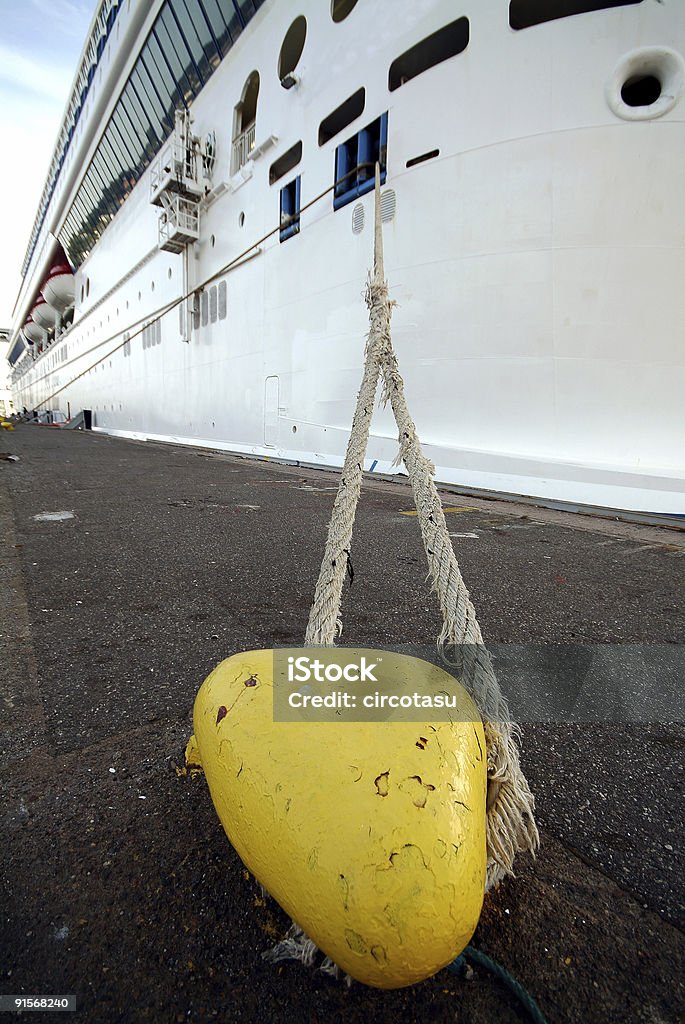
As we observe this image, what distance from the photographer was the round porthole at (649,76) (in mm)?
5641

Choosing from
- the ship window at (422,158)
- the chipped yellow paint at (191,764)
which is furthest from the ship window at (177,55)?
the chipped yellow paint at (191,764)

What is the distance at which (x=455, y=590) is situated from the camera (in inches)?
35.9

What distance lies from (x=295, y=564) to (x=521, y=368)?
16.3ft

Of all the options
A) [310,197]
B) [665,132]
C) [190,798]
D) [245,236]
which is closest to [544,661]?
[190,798]

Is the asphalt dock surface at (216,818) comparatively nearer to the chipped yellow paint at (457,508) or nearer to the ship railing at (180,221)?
the chipped yellow paint at (457,508)

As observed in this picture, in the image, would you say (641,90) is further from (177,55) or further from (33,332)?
(33,332)

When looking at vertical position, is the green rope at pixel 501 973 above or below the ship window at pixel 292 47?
below

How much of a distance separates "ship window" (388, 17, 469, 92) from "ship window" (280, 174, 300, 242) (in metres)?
2.85

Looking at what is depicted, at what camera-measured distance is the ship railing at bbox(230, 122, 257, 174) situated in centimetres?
1227

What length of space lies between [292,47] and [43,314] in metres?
41.8

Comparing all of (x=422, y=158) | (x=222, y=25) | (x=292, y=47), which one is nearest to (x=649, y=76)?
(x=422, y=158)

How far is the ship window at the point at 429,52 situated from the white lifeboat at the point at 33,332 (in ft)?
164

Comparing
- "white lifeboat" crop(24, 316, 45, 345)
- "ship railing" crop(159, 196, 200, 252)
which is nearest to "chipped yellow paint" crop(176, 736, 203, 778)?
"ship railing" crop(159, 196, 200, 252)

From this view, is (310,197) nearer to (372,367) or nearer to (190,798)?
(372,367)
